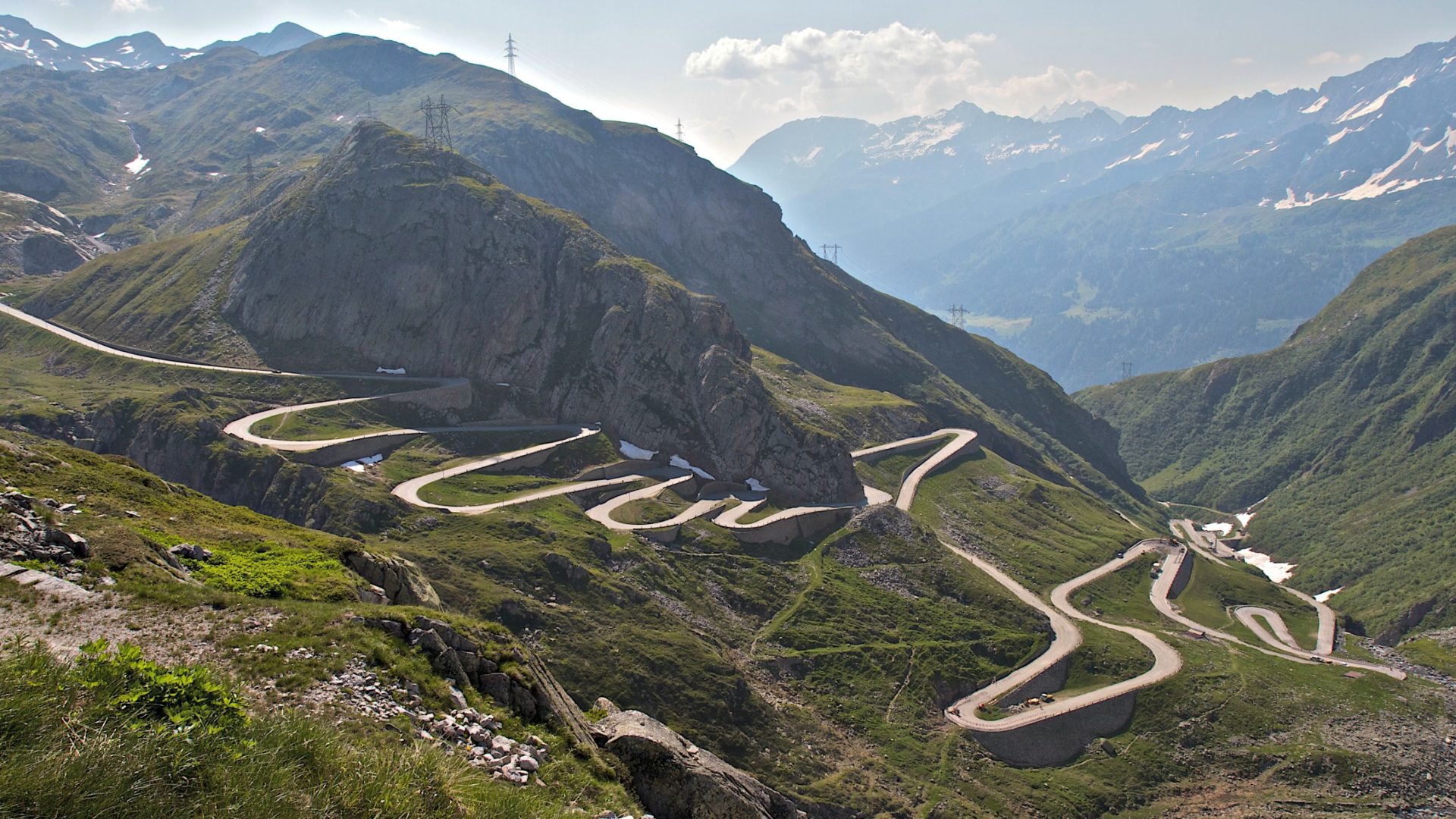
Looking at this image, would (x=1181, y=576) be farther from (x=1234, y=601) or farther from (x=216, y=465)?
(x=216, y=465)

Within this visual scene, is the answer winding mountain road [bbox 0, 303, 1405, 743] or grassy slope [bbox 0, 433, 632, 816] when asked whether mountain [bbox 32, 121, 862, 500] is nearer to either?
winding mountain road [bbox 0, 303, 1405, 743]

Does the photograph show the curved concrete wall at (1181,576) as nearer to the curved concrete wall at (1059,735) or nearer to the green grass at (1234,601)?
the green grass at (1234,601)

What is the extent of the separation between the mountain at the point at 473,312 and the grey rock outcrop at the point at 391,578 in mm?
99692

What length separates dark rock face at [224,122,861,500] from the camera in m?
152

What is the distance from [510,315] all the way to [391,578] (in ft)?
392

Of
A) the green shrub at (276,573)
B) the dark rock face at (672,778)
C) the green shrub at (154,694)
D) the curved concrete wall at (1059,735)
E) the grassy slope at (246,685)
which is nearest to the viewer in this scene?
the grassy slope at (246,685)

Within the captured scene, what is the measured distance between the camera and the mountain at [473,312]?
501 feet

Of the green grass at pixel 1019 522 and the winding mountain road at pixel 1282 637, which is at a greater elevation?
the green grass at pixel 1019 522

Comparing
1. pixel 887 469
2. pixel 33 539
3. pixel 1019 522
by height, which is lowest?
pixel 1019 522

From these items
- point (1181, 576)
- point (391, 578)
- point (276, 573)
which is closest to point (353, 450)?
point (391, 578)

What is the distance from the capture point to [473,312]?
162 metres

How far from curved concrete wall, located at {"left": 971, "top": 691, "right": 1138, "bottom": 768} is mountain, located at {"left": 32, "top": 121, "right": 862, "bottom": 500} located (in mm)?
51592

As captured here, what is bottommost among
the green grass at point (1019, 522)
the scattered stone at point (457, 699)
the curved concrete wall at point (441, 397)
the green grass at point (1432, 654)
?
the green grass at point (1432, 654)

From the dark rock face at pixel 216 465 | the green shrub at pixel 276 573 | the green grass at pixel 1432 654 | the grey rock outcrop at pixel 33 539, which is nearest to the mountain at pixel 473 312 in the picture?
the dark rock face at pixel 216 465
